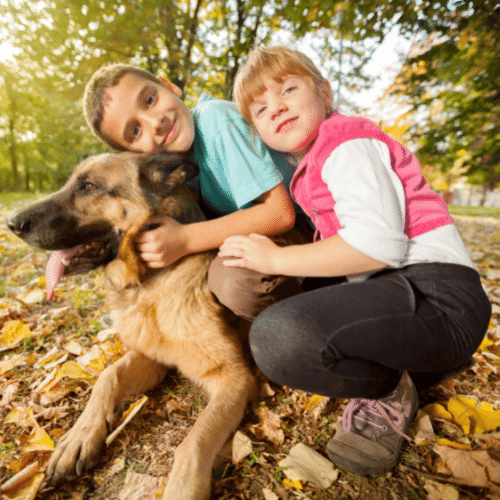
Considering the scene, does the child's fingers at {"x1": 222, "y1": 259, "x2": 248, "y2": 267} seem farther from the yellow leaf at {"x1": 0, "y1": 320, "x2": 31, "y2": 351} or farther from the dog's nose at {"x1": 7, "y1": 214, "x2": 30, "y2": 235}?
the yellow leaf at {"x1": 0, "y1": 320, "x2": 31, "y2": 351}

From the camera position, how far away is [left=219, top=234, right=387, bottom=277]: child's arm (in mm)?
1258

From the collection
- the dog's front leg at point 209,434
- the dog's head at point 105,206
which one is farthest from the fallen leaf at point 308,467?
the dog's head at point 105,206

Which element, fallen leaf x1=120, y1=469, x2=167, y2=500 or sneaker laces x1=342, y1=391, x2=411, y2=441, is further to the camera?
sneaker laces x1=342, y1=391, x2=411, y2=441

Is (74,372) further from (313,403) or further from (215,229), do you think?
(313,403)

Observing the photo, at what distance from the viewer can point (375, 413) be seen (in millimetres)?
1480

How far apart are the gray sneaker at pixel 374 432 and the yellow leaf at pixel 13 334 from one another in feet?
7.23

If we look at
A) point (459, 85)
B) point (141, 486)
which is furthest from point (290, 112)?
point (459, 85)

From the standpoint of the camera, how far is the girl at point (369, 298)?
1.20 meters

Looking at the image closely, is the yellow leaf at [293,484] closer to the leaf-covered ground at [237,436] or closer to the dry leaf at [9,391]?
the leaf-covered ground at [237,436]

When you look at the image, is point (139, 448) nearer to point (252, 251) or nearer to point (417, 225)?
point (252, 251)

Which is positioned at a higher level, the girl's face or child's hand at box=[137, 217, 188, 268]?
the girl's face

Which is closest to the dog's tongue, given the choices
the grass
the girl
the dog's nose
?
the dog's nose

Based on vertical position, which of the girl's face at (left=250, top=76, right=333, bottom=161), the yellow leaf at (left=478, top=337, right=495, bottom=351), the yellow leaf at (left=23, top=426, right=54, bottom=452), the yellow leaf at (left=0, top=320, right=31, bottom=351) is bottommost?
the yellow leaf at (left=478, top=337, right=495, bottom=351)

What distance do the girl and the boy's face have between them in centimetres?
89
